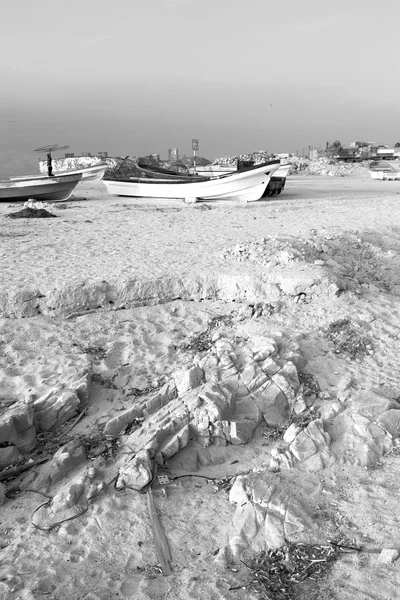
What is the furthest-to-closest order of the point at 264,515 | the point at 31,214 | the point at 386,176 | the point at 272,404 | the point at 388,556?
the point at 386,176, the point at 31,214, the point at 272,404, the point at 264,515, the point at 388,556

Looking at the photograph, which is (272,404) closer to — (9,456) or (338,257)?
(9,456)

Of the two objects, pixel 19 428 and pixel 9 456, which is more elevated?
pixel 19 428

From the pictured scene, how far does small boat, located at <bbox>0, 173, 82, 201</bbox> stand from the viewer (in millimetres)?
17250

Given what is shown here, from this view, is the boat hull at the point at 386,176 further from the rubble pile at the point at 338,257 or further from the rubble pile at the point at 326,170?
the rubble pile at the point at 338,257

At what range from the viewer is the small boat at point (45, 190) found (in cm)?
1725

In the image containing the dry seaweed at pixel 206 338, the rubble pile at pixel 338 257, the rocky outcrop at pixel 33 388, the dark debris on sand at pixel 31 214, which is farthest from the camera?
the dark debris on sand at pixel 31 214

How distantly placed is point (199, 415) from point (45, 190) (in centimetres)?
1439

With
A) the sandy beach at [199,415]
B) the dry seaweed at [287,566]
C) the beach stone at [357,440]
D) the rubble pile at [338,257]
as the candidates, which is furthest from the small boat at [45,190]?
the dry seaweed at [287,566]

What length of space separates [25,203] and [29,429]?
13241 mm

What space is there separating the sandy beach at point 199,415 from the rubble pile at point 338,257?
0.05 metres

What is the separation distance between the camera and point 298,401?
5328 millimetres

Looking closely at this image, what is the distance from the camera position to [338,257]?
9.26m

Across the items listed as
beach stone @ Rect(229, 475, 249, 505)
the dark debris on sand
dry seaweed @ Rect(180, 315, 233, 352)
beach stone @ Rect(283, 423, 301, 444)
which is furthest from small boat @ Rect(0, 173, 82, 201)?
beach stone @ Rect(229, 475, 249, 505)

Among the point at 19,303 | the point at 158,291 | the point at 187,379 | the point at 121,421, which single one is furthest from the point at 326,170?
the point at 121,421
